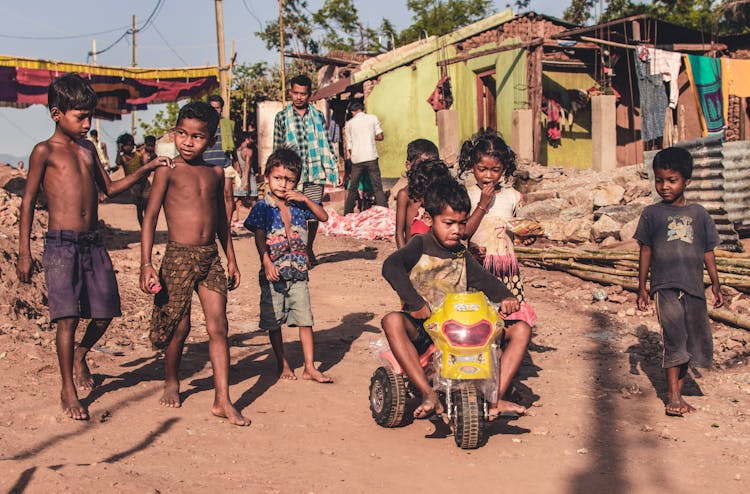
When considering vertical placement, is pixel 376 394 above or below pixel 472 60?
below

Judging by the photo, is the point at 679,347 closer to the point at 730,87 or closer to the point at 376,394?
the point at 376,394

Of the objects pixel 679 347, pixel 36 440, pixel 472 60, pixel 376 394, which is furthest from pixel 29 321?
pixel 472 60

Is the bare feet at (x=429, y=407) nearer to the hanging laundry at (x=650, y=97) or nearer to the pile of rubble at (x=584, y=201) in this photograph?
the pile of rubble at (x=584, y=201)

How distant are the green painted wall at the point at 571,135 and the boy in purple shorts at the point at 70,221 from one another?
15793 millimetres

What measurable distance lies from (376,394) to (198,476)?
4.19 feet

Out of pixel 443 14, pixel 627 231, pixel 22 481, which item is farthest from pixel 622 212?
pixel 443 14

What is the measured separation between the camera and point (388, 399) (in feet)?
14.2

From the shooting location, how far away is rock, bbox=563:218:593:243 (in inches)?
405

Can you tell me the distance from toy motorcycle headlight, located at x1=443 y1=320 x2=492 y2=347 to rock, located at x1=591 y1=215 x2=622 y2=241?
20.9 ft

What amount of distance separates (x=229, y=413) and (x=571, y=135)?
1707cm

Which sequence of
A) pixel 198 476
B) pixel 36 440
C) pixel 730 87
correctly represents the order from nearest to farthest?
pixel 198 476
pixel 36 440
pixel 730 87

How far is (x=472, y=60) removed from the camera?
65.0 ft

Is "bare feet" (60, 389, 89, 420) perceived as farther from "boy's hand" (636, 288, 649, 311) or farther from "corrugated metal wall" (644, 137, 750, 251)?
"corrugated metal wall" (644, 137, 750, 251)

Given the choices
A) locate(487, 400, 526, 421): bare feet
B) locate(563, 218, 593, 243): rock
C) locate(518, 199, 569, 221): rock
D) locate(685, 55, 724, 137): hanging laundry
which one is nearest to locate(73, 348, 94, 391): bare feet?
locate(487, 400, 526, 421): bare feet
